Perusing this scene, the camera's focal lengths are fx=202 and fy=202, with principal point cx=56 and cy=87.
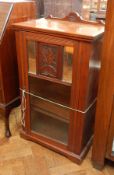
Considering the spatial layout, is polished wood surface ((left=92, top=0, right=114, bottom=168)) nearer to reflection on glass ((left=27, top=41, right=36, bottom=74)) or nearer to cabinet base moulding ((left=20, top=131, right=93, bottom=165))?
cabinet base moulding ((left=20, top=131, right=93, bottom=165))

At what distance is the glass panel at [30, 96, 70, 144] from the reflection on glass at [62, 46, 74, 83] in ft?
0.85

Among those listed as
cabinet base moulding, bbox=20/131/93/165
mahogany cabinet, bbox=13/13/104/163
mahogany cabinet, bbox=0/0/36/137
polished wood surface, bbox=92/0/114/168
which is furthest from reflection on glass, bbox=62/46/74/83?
cabinet base moulding, bbox=20/131/93/165

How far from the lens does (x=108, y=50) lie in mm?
1084

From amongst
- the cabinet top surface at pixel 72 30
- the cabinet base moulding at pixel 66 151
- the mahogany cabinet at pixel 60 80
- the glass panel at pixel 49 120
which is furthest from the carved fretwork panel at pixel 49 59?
the cabinet base moulding at pixel 66 151

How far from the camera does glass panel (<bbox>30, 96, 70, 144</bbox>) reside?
1.50 m

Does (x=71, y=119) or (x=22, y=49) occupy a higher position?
(x=22, y=49)

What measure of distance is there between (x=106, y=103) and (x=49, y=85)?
16.7 inches

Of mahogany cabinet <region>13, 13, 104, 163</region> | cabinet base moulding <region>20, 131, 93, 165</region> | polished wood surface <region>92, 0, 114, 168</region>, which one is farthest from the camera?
cabinet base moulding <region>20, 131, 93, 165</region>

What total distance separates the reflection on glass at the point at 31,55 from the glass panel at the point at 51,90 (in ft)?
0.23

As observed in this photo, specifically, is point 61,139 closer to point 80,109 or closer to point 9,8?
point 80,109

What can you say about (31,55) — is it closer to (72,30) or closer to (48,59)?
(48,59)

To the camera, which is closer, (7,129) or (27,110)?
(27,110)

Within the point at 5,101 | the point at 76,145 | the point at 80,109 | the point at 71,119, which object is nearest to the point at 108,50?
the point at 80,109

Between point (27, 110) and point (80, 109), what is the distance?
0.47 meters
